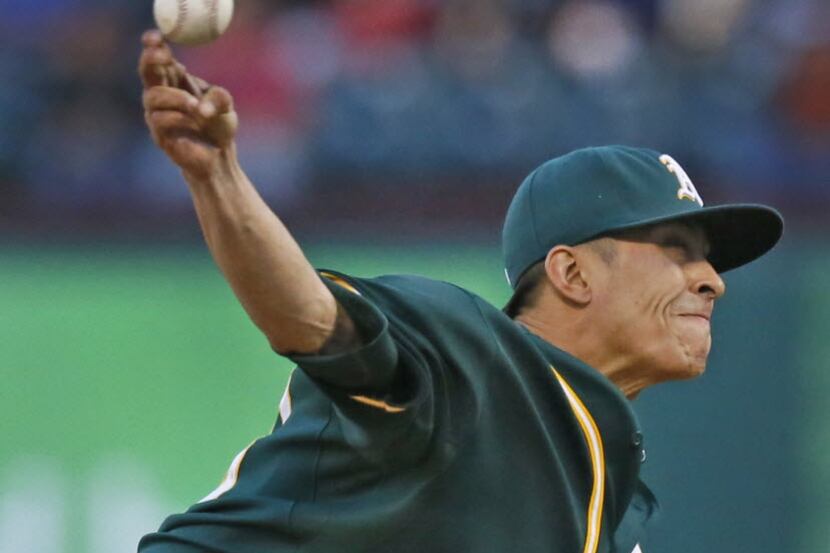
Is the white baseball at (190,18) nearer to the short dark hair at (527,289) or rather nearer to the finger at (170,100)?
the finger at (170,100)

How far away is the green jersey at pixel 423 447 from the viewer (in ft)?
8.32

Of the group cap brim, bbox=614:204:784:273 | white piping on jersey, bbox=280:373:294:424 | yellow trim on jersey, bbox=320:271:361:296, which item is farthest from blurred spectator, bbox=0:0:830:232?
yellow trim on jersey, bbox=320:271:361:296

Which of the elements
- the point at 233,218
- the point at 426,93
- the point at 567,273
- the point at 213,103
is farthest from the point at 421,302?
the point at 426,93

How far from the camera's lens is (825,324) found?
6652 millimetres

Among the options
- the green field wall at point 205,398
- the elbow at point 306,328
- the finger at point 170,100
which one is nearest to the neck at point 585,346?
the elbow at point 306,328

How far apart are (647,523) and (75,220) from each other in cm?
362

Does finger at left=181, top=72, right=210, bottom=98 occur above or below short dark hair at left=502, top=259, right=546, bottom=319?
above

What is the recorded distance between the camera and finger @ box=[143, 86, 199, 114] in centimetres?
223

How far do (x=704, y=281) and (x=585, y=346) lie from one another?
287 millimetres

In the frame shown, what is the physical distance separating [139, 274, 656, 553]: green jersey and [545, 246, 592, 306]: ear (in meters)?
0.33

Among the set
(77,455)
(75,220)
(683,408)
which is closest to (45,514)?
(77,455)

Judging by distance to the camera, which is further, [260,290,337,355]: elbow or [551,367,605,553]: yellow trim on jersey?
[551,367,605,553]: yellow trim on jersey

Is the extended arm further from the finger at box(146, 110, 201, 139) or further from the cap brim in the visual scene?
the cap brim

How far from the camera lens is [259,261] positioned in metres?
2.34
